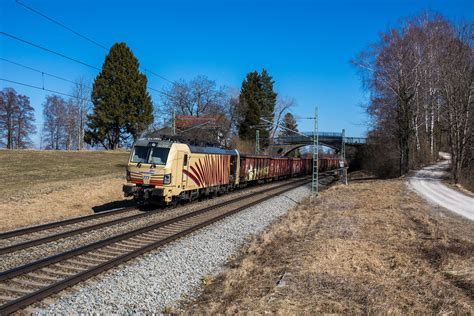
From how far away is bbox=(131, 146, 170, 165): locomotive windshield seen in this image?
16109mm

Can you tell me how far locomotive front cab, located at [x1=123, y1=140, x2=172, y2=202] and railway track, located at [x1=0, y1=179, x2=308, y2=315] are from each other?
129 inches

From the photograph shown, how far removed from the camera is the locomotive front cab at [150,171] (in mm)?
15711

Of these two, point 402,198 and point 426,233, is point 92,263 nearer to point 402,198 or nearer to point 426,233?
point 426,233

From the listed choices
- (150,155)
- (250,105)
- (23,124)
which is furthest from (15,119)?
(150,155)

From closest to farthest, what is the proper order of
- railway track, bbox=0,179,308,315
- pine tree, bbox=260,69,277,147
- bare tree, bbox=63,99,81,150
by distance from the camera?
railway track, bbox=0,179,308,315 → bare tree, bbox=63,99,81,150 → pine tree, bbox=260,69,277,147

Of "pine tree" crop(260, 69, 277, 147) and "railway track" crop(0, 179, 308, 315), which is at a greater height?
"pine tree" crop(260, 69, 277, 147)

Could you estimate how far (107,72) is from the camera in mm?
50562

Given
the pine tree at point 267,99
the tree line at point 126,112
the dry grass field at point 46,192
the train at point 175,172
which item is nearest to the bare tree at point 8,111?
the tree line at point 126,112

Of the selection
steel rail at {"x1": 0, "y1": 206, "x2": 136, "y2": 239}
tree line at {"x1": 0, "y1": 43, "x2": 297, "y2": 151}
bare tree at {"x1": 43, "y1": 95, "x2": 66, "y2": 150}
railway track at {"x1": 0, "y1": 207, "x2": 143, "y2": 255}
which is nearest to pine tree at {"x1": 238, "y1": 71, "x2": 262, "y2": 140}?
tree line at {"x1": 0, "y1": 43, "x2": 297, "y2": 151}

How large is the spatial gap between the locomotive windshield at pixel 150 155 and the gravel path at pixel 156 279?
4765mm

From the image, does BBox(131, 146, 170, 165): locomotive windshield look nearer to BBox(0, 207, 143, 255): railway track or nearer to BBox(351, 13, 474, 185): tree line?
BBox(0, 207, 143, 255): railway track

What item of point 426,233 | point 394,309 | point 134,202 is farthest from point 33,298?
point 134,202

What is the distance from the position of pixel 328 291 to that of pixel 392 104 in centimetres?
3031

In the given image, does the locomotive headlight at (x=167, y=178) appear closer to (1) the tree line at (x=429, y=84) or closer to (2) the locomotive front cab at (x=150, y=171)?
(2) the locomotive front cab at (x=150, y=171)
